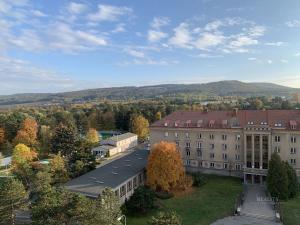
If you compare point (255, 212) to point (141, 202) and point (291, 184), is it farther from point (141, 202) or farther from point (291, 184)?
point (141, 202)

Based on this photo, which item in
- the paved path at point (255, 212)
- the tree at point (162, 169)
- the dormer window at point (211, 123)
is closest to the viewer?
the paved path at point (255, 212)

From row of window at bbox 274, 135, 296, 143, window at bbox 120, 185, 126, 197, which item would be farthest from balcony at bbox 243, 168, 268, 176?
window at bbox 120, 185, 126, 197

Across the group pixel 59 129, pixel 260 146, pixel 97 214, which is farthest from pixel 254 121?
pixel 59 129

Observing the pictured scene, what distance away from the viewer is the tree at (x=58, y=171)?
5416 centimetres

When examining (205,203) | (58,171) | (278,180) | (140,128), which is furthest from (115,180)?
(140,128)

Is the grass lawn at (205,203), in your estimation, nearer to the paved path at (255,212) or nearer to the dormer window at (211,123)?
the paved path at (255,212)

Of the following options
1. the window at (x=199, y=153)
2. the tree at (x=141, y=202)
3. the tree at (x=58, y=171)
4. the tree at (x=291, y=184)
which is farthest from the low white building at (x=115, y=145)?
the tree at (x=291, y=184)

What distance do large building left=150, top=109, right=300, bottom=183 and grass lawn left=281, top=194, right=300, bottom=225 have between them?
9712 mm

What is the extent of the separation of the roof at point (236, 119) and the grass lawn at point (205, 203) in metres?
11.8

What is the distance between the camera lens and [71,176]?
5762 cm

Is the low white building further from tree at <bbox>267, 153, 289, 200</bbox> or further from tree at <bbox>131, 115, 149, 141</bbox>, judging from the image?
tree at <bbox>267, 153, 289, 200</bbox>

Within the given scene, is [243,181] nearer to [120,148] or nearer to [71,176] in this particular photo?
[71,176]

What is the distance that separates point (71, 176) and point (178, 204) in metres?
21.9

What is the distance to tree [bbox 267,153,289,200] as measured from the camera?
160ft
